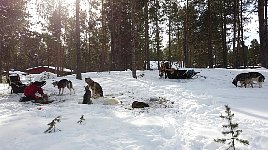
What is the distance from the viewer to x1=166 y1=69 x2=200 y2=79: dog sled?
21938mm

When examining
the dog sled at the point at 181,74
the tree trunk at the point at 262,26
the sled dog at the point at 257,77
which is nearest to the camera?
the sled dog at the point at 257,77

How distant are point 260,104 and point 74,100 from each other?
7.55 meters

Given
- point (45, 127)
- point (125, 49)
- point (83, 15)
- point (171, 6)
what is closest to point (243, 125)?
point (45, 127)

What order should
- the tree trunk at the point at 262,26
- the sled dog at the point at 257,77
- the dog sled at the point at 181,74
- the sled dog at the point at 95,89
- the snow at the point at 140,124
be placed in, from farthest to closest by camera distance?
the tree trunk at the point at 262,26 → the dog sled at the point at 181,74 → the sled dog at the point at 257,77 → the sled dog at the point at 95,89 → the snow at the point at 140,124

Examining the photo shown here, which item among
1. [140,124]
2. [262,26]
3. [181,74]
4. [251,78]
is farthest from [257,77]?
[140,124]

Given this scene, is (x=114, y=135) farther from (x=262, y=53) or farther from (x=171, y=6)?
(x=171, y=6)

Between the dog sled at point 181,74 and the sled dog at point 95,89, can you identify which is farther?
the dog sled at point 181,74

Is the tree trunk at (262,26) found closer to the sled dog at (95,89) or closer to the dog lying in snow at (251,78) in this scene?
the dog lying in snow at (251,78)

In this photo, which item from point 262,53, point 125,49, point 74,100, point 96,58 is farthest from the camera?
point 96,58

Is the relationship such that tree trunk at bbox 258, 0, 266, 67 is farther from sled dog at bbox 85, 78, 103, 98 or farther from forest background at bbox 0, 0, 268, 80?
sled dog at bbox 85, 78, 103, 98

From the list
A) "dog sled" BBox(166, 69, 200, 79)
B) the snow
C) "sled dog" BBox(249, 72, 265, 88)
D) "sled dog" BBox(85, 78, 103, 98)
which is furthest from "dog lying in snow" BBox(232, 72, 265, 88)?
"sled dog" BBox(85, 78, 103, 98)

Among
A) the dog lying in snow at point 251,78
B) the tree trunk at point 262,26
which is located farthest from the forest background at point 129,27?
the dog lying in snow at point 251,78

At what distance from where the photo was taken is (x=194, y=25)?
35844 millimetres

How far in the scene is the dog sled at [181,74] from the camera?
21.9m
